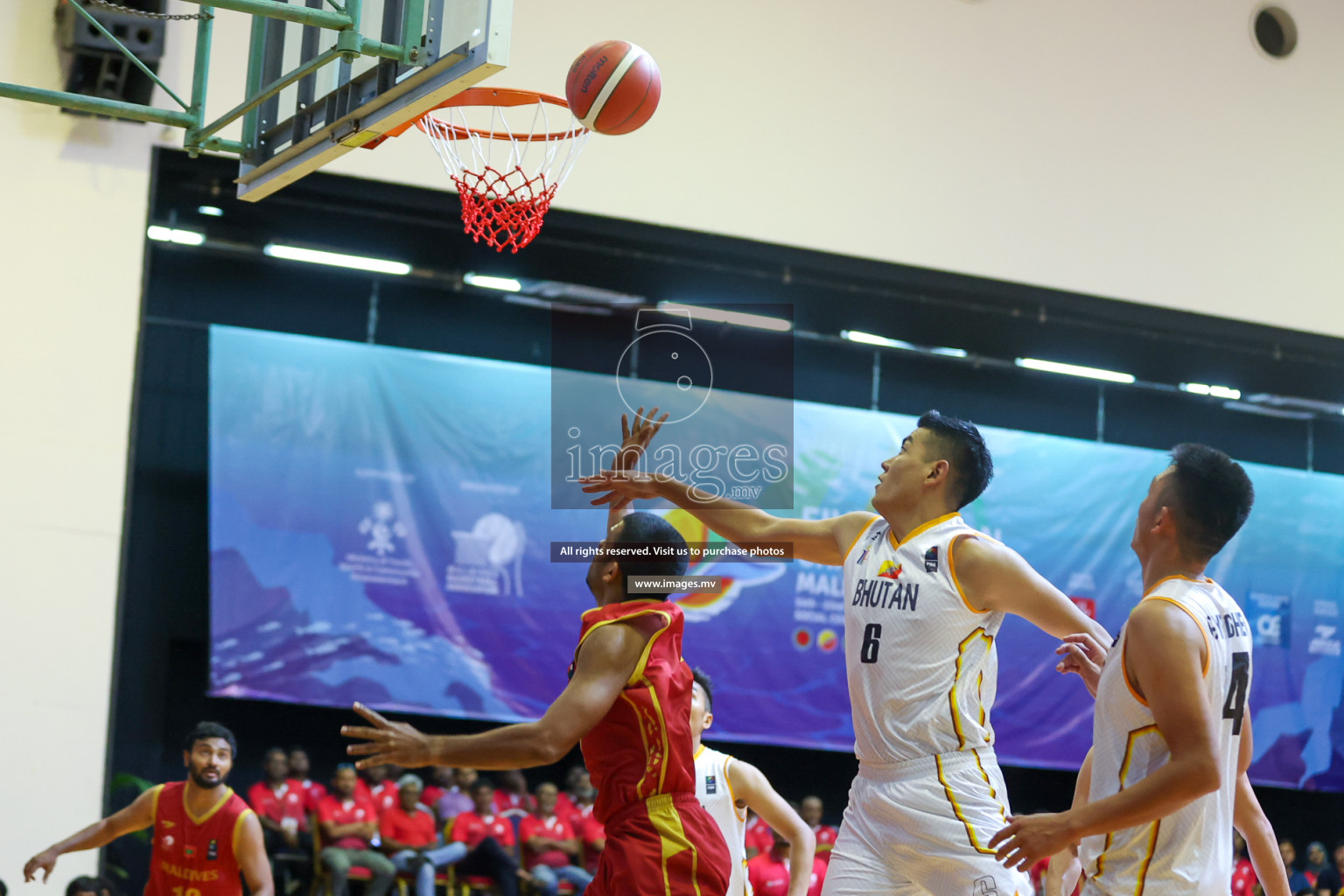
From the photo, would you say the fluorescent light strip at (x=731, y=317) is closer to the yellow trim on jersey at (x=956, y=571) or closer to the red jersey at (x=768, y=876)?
the red jersey at (x=768, y=876)

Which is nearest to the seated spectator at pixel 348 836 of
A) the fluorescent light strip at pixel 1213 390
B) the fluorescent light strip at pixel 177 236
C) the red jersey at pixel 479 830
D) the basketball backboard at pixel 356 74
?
the red jersey at pixel 479 830

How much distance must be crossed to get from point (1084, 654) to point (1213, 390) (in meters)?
9.05

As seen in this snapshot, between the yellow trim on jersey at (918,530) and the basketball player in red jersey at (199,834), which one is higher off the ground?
the yellow trim on jersey at (918,530)

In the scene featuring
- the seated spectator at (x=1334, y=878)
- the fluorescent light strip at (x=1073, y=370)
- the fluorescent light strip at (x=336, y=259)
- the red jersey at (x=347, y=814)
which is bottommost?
the seated spectator at (x=1334, y=878)

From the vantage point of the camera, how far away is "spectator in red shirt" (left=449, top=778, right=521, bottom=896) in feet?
31.2

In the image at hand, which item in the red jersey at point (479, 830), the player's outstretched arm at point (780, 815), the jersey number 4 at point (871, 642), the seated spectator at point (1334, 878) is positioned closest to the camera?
the jersey number 4 at point (871, 642)

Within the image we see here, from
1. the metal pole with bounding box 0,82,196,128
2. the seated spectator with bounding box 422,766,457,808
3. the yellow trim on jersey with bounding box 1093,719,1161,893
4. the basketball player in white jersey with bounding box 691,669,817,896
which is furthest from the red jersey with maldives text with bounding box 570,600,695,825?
the seated spectator with bounding box 422,766,457,808

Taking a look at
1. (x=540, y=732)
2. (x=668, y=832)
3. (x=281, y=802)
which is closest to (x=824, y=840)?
(x=281, y=802)

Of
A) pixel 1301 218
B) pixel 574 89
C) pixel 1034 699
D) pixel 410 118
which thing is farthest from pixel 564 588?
pixel 1301 218

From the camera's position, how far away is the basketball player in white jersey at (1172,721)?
3117 millimetres

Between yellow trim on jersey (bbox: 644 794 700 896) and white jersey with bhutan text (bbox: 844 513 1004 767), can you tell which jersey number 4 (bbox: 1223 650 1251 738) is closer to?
white jersey with bhutan text (bbox: 844 513 1004 767)

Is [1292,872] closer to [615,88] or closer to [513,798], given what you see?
[513,798]

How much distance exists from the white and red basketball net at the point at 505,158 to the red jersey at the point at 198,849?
301 centimetres

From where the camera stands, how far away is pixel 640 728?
3490 mm
